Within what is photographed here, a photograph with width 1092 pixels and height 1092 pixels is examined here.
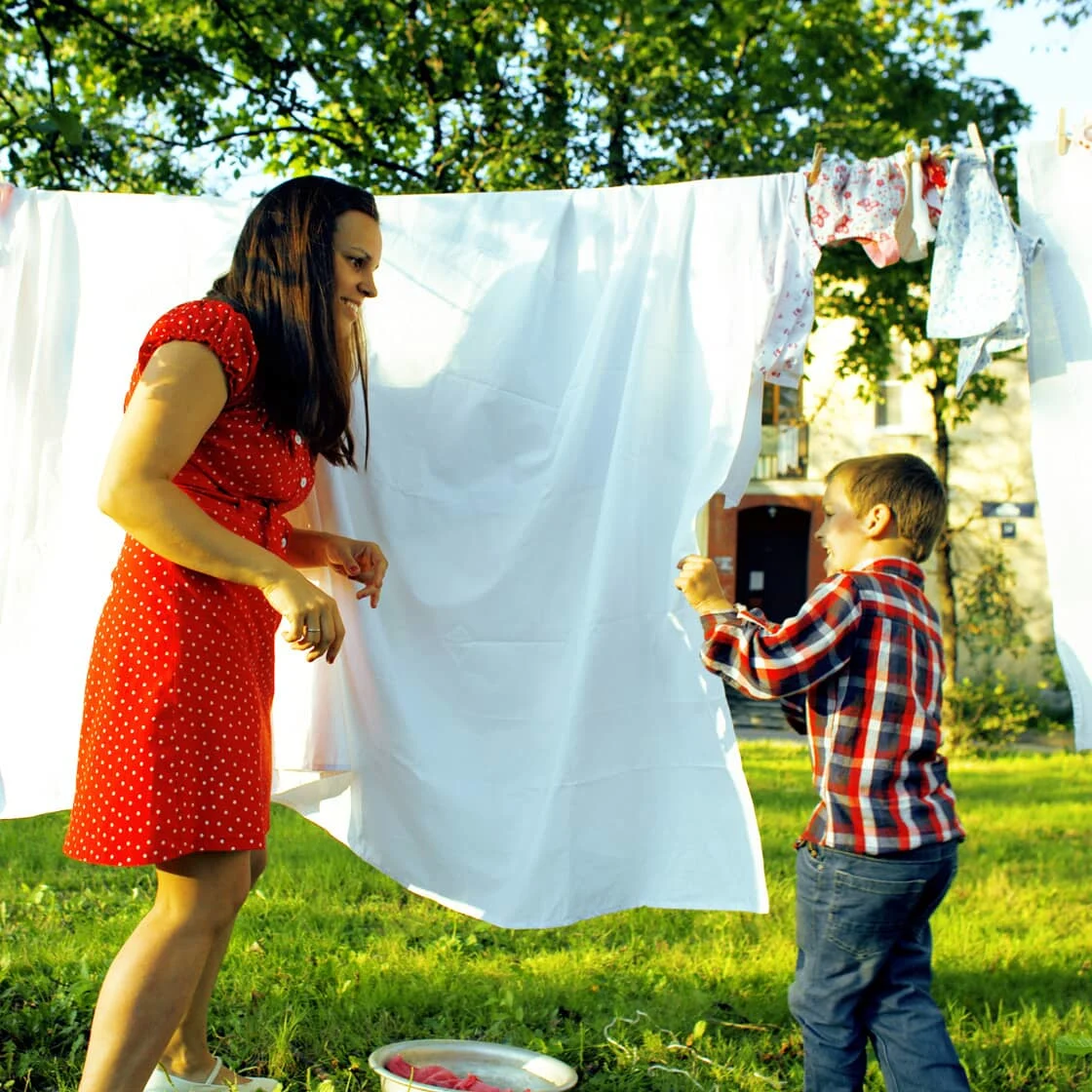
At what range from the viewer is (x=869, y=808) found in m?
2.28

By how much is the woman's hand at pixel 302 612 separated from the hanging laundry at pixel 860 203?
136 centimetres

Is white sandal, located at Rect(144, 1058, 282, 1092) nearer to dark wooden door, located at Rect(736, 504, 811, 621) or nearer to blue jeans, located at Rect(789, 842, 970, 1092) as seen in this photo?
blue jeans, located at Rect(789, 842, 970, 1092)

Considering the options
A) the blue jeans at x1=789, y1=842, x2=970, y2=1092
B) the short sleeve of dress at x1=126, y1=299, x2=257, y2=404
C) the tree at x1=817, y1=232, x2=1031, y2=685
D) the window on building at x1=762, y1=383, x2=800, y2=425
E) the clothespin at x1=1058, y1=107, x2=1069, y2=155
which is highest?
the window on building at x1=762, y1=383, x2=800, y2=425

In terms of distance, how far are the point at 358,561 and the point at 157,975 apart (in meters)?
0.94

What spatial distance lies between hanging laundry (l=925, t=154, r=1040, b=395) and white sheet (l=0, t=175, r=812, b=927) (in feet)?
1.02

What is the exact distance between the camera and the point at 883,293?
9797 millimetres

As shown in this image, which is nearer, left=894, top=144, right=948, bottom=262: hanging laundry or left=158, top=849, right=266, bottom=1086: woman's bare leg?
left=158, top=849, right=266, bottom=1086: woman's bare leg

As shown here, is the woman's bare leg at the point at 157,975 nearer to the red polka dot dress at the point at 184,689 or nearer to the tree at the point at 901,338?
the red polka dot dress at the point at 184,689

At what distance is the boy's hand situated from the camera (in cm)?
246

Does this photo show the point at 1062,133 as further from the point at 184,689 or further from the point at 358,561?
the point at 184,689

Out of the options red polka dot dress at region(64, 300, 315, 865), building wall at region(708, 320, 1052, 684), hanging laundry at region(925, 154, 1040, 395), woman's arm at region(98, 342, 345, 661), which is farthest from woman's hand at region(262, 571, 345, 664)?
building wall at region(708, 320, 1052, 684)

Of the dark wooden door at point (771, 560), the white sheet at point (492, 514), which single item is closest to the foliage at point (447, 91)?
the white sheet at point (492, 514)

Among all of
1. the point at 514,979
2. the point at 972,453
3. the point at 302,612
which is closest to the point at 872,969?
the point at 302,612

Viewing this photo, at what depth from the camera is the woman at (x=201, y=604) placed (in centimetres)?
206
